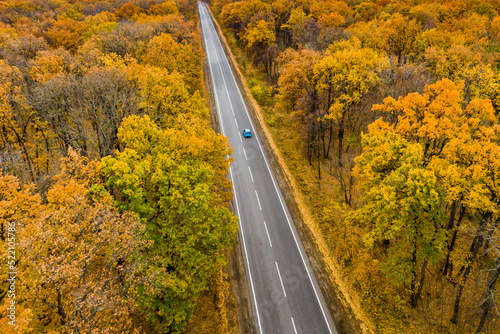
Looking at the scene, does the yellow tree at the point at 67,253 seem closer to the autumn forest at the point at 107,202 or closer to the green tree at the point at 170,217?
the autumn forest at the point at 107,202

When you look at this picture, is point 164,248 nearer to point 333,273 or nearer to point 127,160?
point 127,160

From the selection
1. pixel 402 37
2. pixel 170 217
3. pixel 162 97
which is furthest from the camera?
pixel 402 37

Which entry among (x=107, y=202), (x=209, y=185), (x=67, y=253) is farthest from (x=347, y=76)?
(x=67, y=253)

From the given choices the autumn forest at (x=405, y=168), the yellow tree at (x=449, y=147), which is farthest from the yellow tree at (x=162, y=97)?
the yellow tree at (x=449, y=147)

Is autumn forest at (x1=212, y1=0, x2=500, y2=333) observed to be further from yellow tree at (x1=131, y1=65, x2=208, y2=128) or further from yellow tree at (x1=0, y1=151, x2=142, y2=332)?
yellow tree at (x1=0, y1=151, x2=142, y2=332)

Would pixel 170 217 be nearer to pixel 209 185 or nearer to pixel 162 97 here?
pixel 209 185

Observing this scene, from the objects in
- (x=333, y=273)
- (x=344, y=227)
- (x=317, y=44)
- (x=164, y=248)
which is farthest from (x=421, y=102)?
(x=317, y=44)
